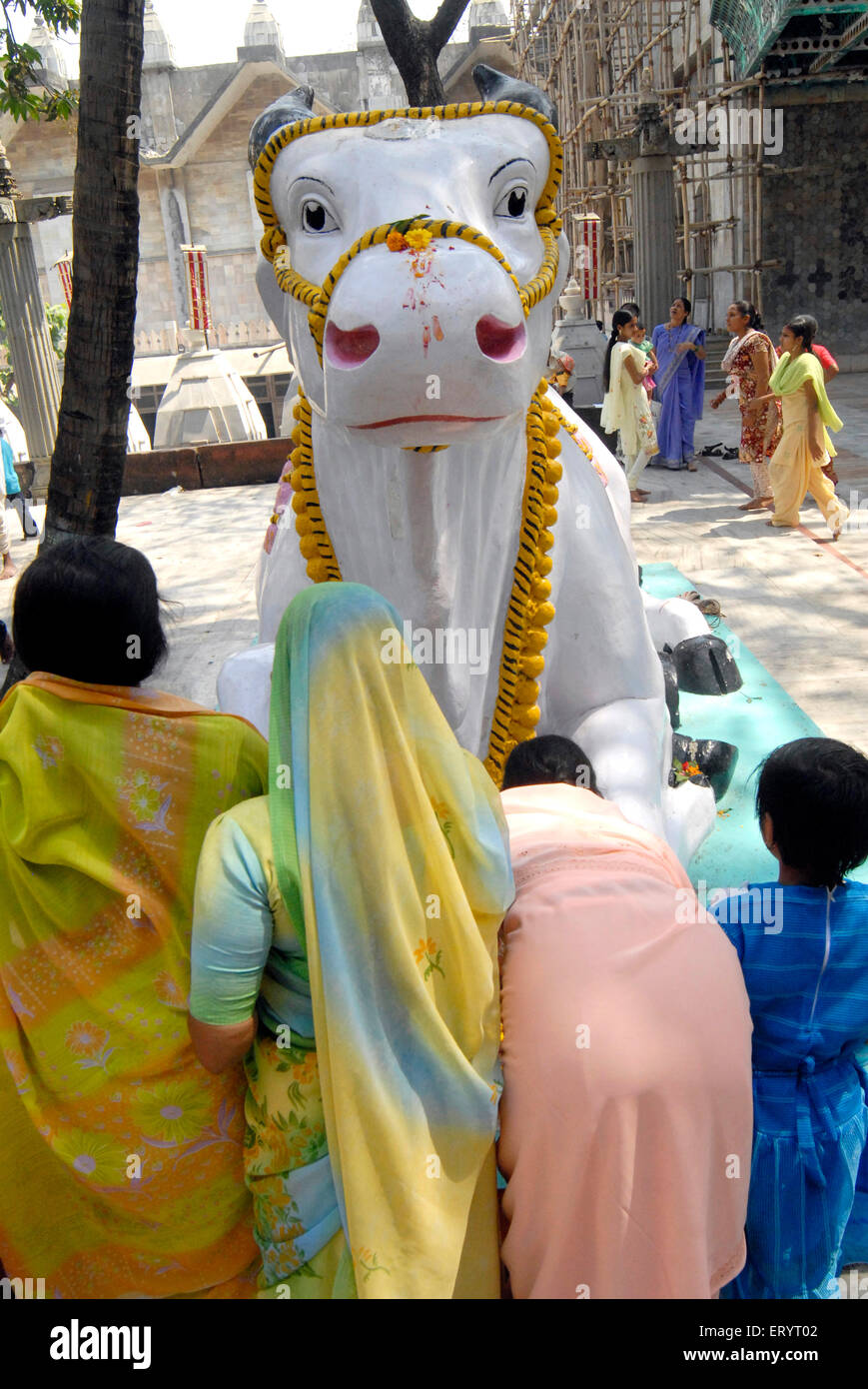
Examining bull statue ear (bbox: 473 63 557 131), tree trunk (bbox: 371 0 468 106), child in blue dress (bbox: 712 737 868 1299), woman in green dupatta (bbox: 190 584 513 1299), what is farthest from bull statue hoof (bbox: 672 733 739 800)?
tree trunk (bbox: 371 0 468 106)

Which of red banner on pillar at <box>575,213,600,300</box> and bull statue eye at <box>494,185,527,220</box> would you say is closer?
→ bull statue eye at <box>494,185,527,220</box>

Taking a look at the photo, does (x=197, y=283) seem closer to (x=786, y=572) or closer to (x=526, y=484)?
(x=786, y=572)

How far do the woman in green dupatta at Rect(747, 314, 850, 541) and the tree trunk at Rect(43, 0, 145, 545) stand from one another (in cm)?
556

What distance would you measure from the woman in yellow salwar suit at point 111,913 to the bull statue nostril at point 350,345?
1.51ft

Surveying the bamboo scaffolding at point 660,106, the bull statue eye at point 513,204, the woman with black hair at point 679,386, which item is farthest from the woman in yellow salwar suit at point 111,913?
the bamboo scaffolding at point 660,106

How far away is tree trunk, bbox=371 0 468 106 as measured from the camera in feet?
25.1

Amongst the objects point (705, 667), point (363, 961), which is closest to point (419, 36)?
point (705, 667)

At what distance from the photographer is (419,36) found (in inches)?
305

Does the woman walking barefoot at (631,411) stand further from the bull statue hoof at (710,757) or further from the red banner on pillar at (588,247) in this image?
the bull statue hoof at (710,757)

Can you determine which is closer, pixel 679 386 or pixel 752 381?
pixel 752 381

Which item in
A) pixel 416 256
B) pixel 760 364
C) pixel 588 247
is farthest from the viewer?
pixel 588 247

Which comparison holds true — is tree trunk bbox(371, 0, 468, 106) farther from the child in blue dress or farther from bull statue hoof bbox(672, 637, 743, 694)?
the child in blue dress

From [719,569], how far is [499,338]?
18.9ft
